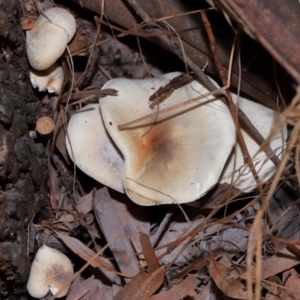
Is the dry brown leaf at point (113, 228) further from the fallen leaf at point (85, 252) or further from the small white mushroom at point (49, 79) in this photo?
the small white mushroom at point (49, 79)

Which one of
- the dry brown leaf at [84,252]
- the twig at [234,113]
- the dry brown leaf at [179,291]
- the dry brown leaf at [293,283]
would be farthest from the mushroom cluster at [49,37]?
the dry brown leaf at [293,283]

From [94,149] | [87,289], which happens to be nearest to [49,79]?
[94,149]

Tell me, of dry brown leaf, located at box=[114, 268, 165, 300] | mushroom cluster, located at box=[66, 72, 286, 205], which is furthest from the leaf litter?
mushroom cluster, located at box=[66, 72, 286, 205]

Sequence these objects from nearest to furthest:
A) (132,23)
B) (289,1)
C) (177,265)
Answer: (289,1) → (132,23) → (177,265)

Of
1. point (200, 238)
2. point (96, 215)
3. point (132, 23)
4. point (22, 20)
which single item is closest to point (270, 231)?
point (200, 238)

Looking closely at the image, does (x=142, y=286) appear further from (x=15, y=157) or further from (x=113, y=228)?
(x=15, y=157)

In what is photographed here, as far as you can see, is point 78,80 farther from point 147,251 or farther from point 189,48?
point 147,251

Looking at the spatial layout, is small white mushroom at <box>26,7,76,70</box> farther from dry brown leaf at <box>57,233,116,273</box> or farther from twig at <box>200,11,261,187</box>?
dry brown leaf at <box>57,233,116,273</box>
